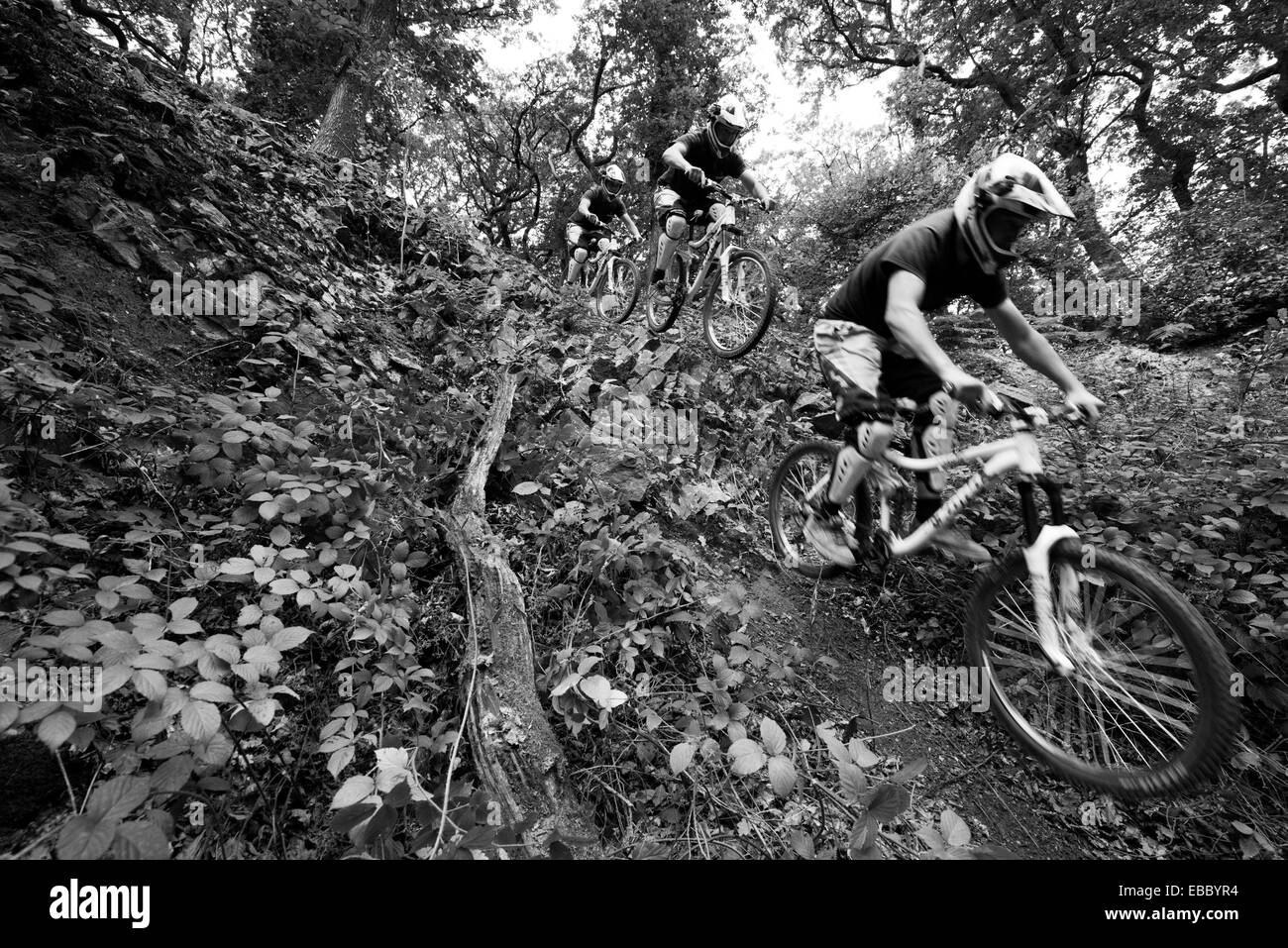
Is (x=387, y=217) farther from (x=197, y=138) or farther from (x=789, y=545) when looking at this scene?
(x=789, y=545)

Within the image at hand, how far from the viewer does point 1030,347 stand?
2.64 metres

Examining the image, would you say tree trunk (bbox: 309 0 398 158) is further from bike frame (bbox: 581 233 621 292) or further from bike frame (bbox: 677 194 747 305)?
bike frame (bbox: 677 194 747 305)

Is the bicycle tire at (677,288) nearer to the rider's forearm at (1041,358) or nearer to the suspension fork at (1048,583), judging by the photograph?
the rider's forearm at (1041,358)

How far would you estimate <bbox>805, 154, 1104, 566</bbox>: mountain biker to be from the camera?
238cm

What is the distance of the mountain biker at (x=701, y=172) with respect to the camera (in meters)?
5.12

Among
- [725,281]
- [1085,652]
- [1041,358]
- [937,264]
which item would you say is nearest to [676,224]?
[725,281]

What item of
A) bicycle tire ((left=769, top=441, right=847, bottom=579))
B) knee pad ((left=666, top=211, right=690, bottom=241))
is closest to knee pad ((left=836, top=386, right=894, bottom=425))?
bicycle tire ((left=769, top=441, right=847, bottom=579))

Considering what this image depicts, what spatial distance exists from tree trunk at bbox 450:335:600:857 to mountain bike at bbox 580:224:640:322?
5256mm

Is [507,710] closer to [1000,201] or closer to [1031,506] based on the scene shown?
[1031,506]

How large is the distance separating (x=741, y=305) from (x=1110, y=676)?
422cm

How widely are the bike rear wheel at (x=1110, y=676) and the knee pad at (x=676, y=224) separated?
15.4 ft

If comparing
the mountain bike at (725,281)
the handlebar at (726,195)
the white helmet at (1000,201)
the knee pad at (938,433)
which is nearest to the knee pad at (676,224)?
the mountain bike at (725,281)

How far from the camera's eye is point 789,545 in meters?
3.93
